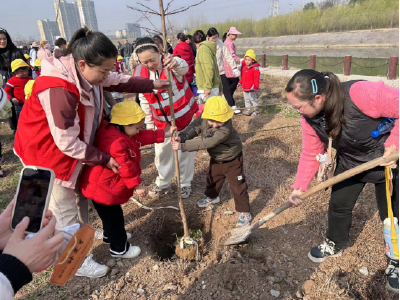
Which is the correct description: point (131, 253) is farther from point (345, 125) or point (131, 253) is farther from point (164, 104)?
point (345, 125)

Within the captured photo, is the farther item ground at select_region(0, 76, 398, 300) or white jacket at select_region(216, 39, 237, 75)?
white jacket at select_region(216, 39, 237, 75)

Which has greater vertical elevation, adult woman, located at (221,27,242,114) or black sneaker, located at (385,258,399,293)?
adult woman, located at (221,27,242,114)

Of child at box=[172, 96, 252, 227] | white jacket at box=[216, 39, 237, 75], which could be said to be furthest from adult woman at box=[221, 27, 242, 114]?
child at box=[172, 96, 252, 227]

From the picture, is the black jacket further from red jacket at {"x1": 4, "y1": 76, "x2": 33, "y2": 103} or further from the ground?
red jacket at {"x1": 4, "y1": 76, "x2": 33, "y2": 103}

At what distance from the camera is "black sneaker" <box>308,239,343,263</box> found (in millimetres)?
2604

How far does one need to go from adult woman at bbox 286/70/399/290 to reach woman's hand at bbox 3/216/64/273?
1.60 metres

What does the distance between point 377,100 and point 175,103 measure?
1.90 metres

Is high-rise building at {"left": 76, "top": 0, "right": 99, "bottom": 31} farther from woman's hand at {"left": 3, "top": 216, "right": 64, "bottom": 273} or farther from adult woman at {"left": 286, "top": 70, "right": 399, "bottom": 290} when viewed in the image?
woman's hand at {"left": 3, "top": 216, "right": 64, "bottom": 273}

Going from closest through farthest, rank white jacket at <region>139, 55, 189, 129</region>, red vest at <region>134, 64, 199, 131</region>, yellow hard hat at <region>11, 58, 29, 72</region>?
1. white jacket at <region>139, 55, 189, 129</region>
2. red vest at <region>134, 64, 199, 131</region>
3. yellow hard hat at <region>11, 58, 29, 72</region>

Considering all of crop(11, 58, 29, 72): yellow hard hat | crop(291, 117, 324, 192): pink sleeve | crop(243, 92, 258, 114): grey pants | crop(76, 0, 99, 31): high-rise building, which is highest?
crop(76, 0, 99, 31): high-rise building

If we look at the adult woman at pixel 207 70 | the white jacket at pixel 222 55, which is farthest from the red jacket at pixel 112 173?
the white jacket at pixel 222 55

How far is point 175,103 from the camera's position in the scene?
3.09m

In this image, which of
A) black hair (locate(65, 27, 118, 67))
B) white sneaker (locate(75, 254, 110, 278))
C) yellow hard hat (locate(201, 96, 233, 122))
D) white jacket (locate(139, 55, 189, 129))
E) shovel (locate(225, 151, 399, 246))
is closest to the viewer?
black hair (locate(65, 27, 118, 67))

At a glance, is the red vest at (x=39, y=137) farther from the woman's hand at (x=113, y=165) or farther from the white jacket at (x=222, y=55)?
the white jacket at (x=222, y=55)
